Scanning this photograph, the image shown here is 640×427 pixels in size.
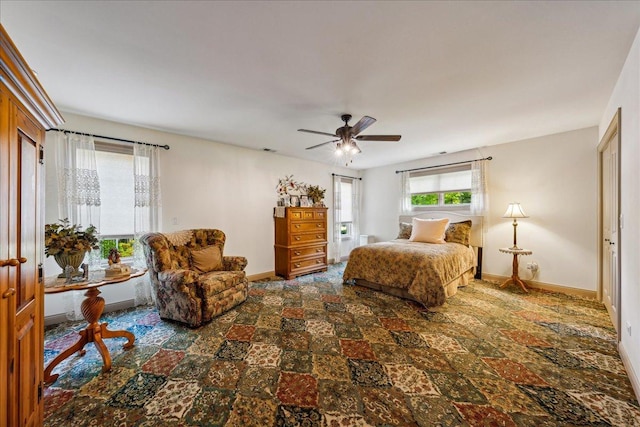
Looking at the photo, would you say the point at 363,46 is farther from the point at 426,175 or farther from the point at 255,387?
the point at 426,175

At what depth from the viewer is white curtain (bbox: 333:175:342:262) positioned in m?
5.83

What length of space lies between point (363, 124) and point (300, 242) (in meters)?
2.72

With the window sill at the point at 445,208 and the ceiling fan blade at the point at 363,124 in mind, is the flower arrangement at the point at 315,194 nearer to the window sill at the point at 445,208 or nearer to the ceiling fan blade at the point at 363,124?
the window sill at the point at 445,208

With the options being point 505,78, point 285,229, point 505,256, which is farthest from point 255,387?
point 505,256

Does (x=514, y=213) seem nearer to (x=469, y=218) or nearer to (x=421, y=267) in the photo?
(x=469, y=218)

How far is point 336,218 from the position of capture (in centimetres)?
586

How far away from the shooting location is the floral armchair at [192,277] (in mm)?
2637

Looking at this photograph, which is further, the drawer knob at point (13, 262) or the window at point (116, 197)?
the window at point (116, 197)

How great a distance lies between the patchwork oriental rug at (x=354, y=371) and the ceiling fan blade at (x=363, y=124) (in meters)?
2.14

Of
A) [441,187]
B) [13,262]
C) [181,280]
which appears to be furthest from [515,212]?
[13,262]

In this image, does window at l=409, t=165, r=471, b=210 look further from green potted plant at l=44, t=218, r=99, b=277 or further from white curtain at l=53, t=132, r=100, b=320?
white curtain at l=53, t=132, r=100, b=320

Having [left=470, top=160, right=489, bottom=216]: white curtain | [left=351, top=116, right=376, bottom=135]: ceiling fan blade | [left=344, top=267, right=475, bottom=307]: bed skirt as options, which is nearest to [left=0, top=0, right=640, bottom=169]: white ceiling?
[left=351, top=116, right=376, bottom=135]: ceiling fan blade

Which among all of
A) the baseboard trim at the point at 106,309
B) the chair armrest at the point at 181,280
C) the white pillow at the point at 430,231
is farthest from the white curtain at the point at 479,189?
the baseboard trim at the point at 106,309

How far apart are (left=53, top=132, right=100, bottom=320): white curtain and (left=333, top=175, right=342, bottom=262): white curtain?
420 cm
